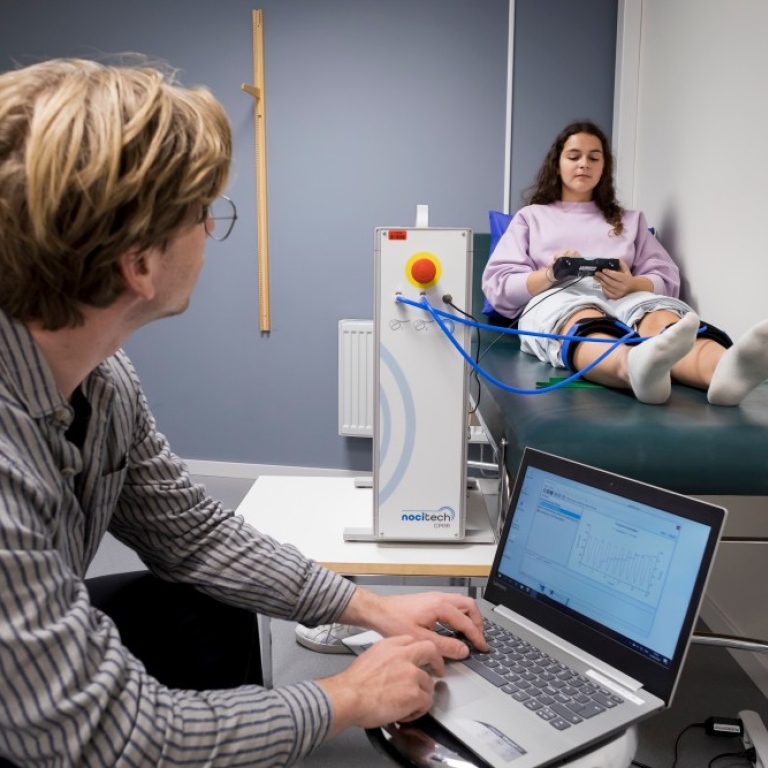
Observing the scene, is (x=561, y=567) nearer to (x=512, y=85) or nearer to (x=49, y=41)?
(x=512, y=85)

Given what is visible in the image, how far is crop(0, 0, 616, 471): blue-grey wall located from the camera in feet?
9.51

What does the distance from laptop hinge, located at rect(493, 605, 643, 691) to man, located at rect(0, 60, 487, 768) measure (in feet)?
0.44

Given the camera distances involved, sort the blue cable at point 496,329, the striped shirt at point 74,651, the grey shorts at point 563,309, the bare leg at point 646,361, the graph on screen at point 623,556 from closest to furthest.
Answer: the striped shirt at point 74,651
the graph on screen at point 623,556
the bare leg at point 646,361
the blue cable at point 496,329
the grey shorts at point 563,309

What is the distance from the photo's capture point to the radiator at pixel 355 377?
10.1 feet

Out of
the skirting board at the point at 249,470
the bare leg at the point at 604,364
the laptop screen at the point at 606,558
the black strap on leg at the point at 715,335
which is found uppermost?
the black strap on leg at the point at 715,335

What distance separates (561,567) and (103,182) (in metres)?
0.68

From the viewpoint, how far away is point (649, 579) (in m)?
0.83

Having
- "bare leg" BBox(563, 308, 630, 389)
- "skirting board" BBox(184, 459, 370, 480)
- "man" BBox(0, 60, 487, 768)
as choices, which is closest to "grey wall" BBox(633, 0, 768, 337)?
"bare leg" BBox(563, 308, 630, 389)

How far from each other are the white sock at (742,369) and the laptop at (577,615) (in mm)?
396

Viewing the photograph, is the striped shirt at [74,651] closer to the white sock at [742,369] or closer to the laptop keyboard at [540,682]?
the laptop keyboard at [540,682]

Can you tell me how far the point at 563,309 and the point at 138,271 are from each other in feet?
3.81

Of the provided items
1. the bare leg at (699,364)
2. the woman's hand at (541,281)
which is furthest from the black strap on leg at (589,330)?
the woman's hand at (541,281)

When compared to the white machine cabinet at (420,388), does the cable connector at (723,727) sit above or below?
below

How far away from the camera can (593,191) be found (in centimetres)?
239
